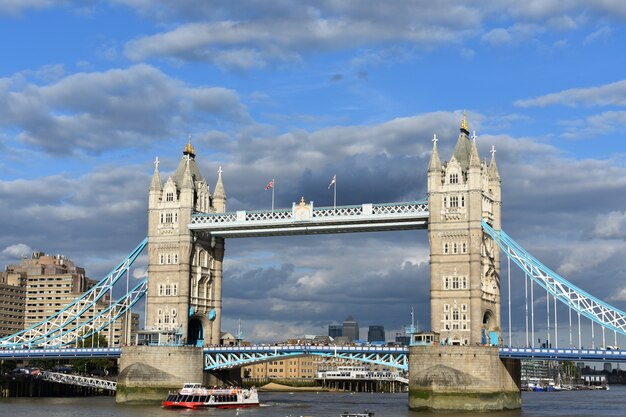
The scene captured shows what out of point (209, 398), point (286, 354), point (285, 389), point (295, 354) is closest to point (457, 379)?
point (295, 354)

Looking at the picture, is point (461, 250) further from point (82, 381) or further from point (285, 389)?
point (285, 389)

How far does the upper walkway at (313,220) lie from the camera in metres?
106

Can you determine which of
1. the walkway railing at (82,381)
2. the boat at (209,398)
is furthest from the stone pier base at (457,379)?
the walkway railing at (82,381)

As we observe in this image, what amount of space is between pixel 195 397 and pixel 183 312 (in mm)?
14630

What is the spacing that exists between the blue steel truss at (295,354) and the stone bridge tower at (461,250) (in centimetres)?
568

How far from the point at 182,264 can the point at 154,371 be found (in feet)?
42.4

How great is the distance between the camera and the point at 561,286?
99125 mm

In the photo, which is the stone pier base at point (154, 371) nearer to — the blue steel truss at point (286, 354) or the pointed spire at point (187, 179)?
the blue steel truss at point (286, 354)

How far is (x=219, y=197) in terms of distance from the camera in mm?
123688

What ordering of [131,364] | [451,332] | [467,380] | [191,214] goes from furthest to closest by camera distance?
1. [191,214]
2. [131,364]
3. [451,332]
4. [467,380]

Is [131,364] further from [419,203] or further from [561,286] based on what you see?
[561,286]

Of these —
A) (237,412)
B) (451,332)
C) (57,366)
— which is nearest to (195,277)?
(237,412)

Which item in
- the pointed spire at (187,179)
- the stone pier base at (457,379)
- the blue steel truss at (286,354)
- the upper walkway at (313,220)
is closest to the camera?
the blue steel truss at (286,354)

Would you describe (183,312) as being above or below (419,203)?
below
